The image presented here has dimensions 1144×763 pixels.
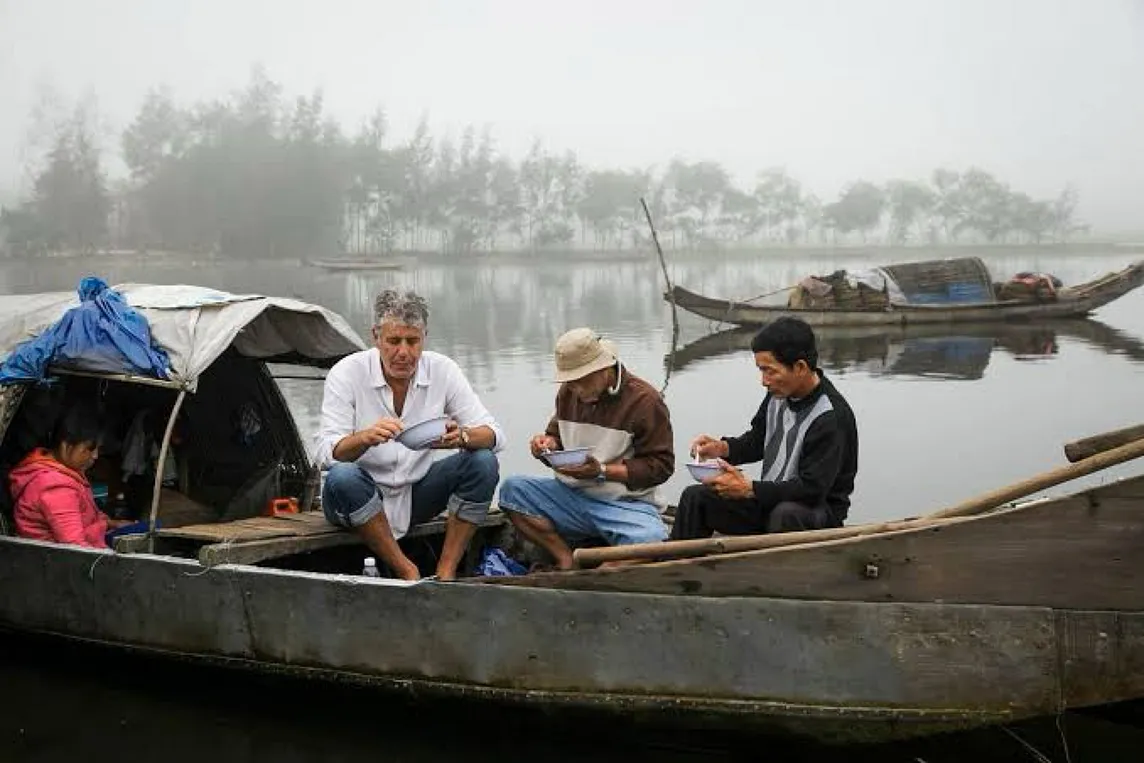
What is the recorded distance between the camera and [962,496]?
8742 mm

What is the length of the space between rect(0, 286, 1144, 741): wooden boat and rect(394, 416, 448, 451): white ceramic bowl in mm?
486

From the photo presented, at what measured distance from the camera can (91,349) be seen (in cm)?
455

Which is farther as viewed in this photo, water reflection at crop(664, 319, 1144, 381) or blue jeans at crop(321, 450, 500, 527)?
water reflection at crop(664, 319, 1144, 381)

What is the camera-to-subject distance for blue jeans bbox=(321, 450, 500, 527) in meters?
4.22

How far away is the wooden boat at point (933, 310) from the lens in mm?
20953

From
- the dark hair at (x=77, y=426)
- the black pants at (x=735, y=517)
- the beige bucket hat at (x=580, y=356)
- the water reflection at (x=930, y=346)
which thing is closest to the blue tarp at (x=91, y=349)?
the dark hair at (x=77, y=426)

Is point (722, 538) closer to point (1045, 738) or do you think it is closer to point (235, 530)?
point (1045, 738)

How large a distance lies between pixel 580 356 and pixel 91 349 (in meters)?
1.94

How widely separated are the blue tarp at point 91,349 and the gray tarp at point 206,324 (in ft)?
0.29

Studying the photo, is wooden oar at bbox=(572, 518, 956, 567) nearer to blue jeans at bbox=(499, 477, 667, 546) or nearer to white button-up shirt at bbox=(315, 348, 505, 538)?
blue jeans at bbox=(499, 477, 667, 546)

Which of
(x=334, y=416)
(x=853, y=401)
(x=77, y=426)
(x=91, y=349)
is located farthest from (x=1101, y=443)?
(x=853, y=401)

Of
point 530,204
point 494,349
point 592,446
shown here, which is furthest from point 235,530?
point 530,204

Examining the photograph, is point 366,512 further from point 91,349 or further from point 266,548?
point 91,349

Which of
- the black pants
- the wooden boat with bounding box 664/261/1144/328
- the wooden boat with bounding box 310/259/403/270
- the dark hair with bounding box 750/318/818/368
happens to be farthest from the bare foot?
the wooden boat with bounding box 310/259/403/270
